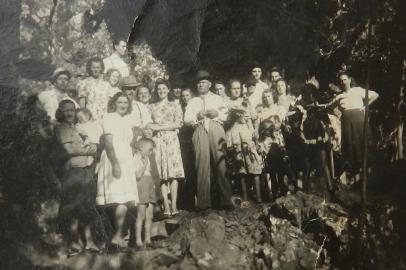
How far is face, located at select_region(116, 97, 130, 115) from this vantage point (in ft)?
12.7

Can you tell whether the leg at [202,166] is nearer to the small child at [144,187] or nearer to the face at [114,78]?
the small child at [144,187]

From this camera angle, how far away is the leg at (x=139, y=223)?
3.76 m

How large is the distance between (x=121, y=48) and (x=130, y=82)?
0.31m

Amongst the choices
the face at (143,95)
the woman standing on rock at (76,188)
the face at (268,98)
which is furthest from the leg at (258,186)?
the woman standing on rock at (76,188)

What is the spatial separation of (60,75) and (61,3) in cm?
67

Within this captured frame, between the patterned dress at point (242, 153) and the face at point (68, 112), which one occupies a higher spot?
the face at point (68, 112)

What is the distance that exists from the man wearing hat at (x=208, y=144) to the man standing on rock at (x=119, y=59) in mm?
664

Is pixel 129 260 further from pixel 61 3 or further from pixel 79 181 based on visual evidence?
pixel 61 3

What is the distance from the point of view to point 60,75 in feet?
12.7

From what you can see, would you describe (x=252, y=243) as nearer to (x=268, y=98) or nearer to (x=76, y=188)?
(x=268, y=98)

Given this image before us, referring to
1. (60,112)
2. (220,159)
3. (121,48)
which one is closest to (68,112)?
(60,112)

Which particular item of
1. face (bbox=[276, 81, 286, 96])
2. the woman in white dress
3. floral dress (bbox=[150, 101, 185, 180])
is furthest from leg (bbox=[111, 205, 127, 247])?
face (bbox=[276, 81, 286, 96])

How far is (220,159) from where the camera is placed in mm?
4289

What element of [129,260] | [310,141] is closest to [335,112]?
[310,141]
